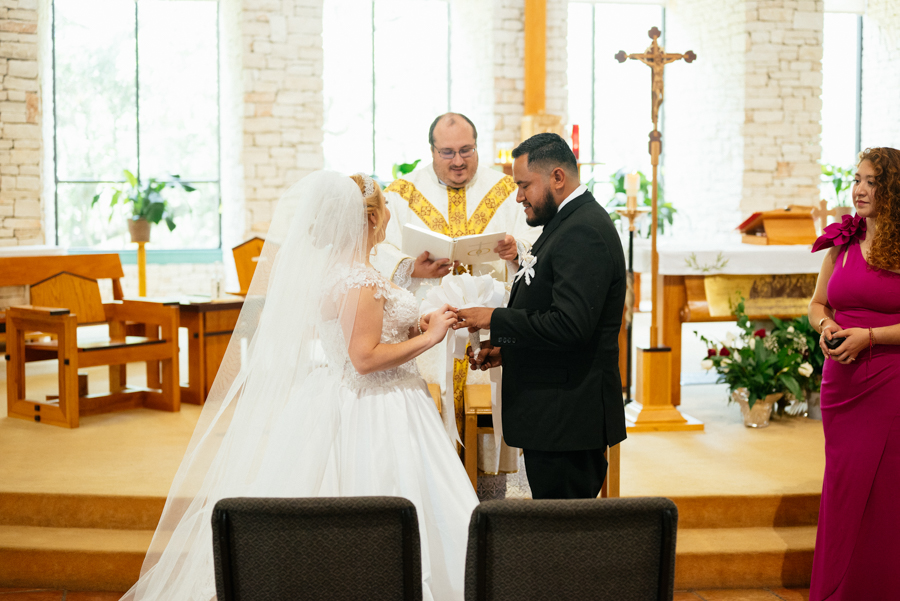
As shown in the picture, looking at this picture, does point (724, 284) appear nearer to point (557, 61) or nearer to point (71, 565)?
point (71, 565)

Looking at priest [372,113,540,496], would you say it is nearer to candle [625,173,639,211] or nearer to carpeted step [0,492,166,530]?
candle [625,173,639,211]

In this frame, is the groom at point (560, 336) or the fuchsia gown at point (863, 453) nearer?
the groom at point (560, 336)

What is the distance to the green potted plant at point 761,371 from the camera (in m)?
4.73

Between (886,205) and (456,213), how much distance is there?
1.84 m

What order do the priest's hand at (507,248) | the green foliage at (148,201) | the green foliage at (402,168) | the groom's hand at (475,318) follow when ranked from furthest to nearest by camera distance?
the green foliage at (402,168) < the green foliage at (148,201) < the priest's hand at (507,248) < the groom's hand at (475,318)

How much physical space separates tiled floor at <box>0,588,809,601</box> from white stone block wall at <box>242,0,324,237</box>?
5.28m

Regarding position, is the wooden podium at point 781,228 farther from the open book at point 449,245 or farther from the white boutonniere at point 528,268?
the white boutonniere at point 528,268

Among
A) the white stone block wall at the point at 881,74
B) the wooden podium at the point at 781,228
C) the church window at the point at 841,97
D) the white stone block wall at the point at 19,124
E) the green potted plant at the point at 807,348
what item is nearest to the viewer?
the green potted plant at the point at 807,348

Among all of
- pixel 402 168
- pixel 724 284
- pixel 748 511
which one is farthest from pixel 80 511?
pixel 402 168

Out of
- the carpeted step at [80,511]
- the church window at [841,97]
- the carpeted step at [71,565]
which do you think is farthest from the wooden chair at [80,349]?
the church window at [841,97]

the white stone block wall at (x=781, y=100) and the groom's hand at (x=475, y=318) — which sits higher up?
the white stone block wall at (x=781, y=100)

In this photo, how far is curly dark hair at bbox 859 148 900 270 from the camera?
103 inches

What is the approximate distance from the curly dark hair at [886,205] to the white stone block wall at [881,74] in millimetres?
8891

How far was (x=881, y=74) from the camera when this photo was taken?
1088 cm
